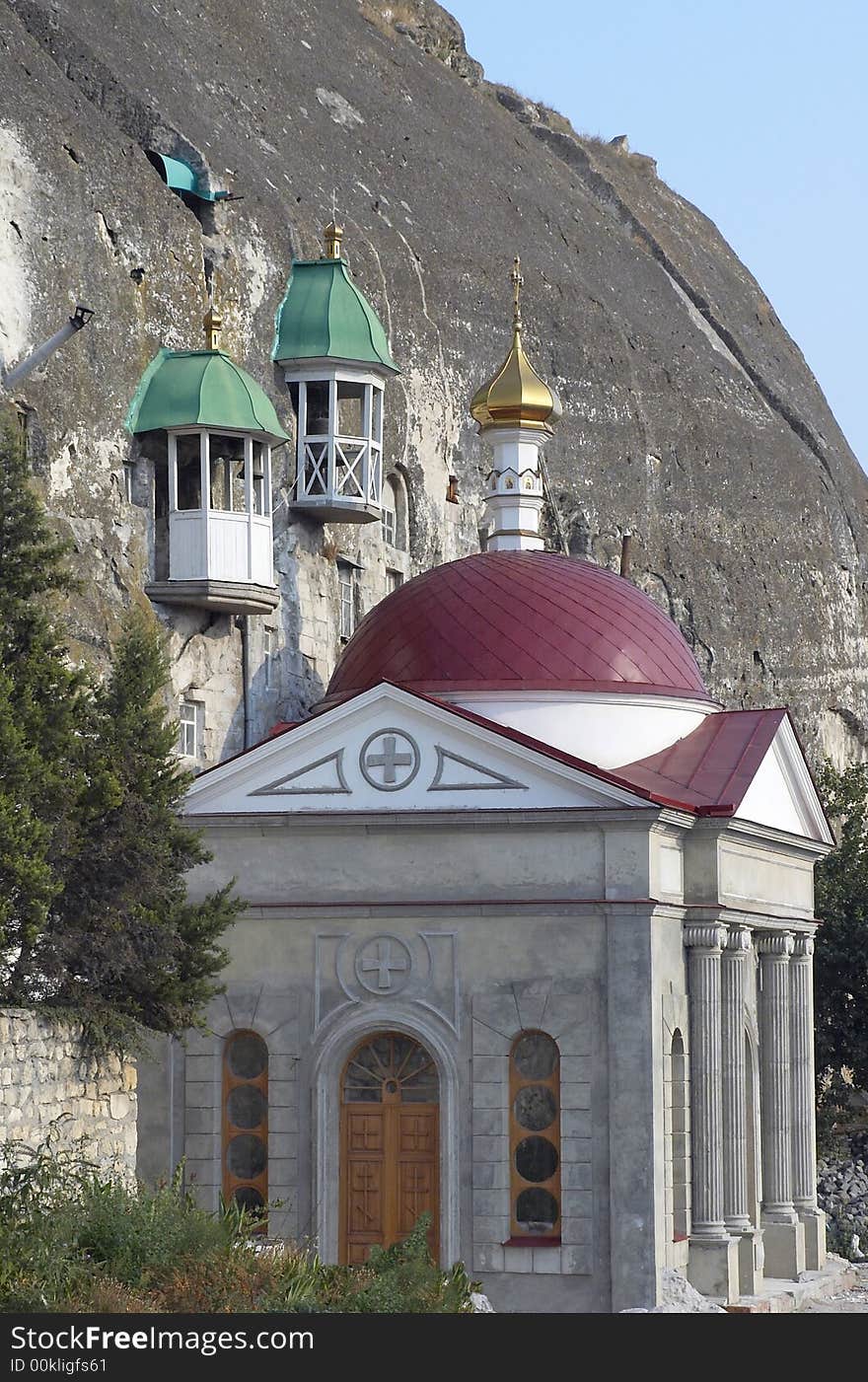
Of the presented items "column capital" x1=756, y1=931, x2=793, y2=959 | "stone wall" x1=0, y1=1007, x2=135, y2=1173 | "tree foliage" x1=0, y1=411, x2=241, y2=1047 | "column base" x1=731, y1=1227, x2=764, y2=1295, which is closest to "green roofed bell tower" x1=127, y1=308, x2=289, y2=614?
"column capital" x1=756, y1=931, x2=793, y2=959

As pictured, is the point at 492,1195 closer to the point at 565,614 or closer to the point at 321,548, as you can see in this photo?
the point at 565,614

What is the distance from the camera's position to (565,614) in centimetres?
2759

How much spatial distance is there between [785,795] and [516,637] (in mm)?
4066

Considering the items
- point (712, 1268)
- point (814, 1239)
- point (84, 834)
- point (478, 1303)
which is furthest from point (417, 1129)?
point (84, 834)

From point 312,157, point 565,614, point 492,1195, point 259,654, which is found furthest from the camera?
point 312,157

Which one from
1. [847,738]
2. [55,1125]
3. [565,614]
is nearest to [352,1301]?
[55,1125]

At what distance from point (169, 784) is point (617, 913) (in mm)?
5977

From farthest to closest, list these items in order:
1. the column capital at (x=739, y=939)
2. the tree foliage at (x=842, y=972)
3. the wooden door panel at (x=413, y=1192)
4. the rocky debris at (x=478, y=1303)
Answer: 1. the tree foliage at (x=842, y=972)
2. the column capital at (x=739, y=939)
3. the wooden door panel at (x=413, y=1192)
4. the rocky debris at (x=478, y=1303)

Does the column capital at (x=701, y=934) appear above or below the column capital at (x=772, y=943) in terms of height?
below

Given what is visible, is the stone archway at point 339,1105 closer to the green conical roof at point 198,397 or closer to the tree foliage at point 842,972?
the green conical roof at point 198,397

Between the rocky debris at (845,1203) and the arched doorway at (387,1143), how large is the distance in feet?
31.2

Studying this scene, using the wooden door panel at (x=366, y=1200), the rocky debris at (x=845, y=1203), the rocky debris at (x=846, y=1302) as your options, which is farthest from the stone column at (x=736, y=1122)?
the rocky debris at (x=845, y=1203)

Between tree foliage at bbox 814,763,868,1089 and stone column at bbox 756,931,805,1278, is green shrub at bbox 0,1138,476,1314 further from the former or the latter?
tree foliage at bbox 814,763,868,1089

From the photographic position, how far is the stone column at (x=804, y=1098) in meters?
28.6
